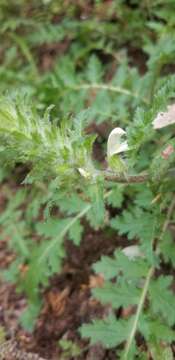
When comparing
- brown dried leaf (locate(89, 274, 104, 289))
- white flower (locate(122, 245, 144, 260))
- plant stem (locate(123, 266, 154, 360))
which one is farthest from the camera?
brown dried leaf (locate(89, 274, 104, 289))

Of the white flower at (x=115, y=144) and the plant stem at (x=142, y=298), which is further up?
the white flower at (x=115, y=144)

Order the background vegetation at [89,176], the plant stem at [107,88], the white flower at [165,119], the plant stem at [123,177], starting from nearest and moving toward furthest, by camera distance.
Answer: the background vegetation at [89,176] < the plant stem at [123,177] < the white flower at [165,119] < the plant stem at [107,88]

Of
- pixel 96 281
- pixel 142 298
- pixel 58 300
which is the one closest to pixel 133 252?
pixel 142 298

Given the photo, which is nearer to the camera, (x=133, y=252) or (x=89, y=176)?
(x=89, y=176)

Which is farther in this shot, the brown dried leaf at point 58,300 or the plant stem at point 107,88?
the plant stem at point 107,88

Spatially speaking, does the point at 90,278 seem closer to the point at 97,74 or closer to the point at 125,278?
the point at 125,278

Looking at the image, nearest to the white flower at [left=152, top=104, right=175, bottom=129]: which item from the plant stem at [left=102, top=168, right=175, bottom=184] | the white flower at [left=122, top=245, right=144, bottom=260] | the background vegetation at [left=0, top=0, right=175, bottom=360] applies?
the background vegetation at [left=0, top=0, right=175, bottom=360]

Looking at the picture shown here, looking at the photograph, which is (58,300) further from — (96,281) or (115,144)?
(115,144)

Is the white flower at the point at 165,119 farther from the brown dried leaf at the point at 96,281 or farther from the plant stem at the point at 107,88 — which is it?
the brown dried leaf at the point at 96,281

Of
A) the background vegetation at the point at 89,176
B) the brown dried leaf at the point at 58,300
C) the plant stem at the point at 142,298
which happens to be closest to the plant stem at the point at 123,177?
the background vegetation at the point at 89,176

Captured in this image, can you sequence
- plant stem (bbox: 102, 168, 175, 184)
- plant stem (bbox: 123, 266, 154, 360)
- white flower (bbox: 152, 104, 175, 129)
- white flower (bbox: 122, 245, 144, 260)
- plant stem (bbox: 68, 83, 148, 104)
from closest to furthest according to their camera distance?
1. plant stem (bbox: 102, 168, 175, 184)
2. white flower (bbox: 152, 104, 175, 129)
3. plant stem (bbox: 123, 266, 154, 360)
4. white flower (bbox: 122, 245, 144, 260)
5. plant stem (bbox: 68, 83, 148, 104)

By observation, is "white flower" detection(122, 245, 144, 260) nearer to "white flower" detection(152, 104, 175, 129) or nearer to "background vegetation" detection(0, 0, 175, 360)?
"background vegetation" detection(0, 0, 175, 360)

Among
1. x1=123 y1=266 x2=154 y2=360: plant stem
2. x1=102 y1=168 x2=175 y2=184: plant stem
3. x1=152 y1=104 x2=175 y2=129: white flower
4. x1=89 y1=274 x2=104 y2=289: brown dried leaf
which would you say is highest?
x1=152 y1=104 x2=175 y2=129: white flower
